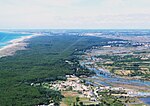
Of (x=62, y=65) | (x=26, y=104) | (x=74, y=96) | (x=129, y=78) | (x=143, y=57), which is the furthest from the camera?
(x=143, y=57)

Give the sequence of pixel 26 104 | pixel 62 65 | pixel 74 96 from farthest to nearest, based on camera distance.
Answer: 1. pixel 62 65
2. pixel 74 96
3. pixel 26 104

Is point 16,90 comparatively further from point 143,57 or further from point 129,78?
point 143,57

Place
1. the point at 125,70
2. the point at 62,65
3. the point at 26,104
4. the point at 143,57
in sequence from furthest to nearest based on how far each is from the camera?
the point at 143,57
the point at 62,65
the point at 125,70
the point at 26,104

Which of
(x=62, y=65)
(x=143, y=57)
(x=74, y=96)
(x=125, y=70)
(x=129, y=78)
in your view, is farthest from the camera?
(x=143, y=57)

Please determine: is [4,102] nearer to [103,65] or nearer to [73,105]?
[73,105]

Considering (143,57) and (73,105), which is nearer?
(73,105)

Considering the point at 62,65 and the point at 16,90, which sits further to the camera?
the point at 62,65

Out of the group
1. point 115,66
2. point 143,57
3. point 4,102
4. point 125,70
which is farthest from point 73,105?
point 143,57

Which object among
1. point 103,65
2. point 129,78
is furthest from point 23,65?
point 129,78

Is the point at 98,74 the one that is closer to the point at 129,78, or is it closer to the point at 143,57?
the point at 129,78
